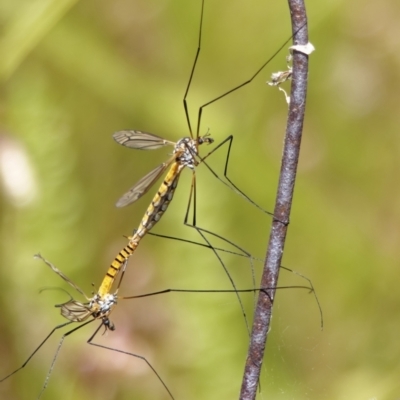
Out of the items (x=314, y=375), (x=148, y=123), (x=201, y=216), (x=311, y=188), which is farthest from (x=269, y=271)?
(x=148, y=123)

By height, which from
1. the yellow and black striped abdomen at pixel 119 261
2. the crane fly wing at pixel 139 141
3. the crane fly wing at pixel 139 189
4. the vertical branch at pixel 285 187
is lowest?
the vertical branch at pixel 285 187

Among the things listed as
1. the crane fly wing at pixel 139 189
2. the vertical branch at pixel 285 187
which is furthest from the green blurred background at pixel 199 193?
the vertical branch at pixel 285 187

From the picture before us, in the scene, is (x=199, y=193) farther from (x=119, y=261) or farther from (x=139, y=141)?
(x=119, y=261)

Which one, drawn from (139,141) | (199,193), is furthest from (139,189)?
(199,193)

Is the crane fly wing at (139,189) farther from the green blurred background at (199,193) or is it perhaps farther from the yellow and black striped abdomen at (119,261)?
the green blurred background at (199,193)

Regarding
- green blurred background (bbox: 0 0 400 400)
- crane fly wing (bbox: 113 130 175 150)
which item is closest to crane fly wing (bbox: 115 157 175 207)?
crane fly wing (bbox: 113 130 175 150)

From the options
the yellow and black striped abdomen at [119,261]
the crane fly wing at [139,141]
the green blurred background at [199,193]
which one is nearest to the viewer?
the yellow and black striped abdomen at [119,261]

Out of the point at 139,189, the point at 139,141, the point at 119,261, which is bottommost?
the point at 119,261

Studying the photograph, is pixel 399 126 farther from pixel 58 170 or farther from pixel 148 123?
pixel 58 170
